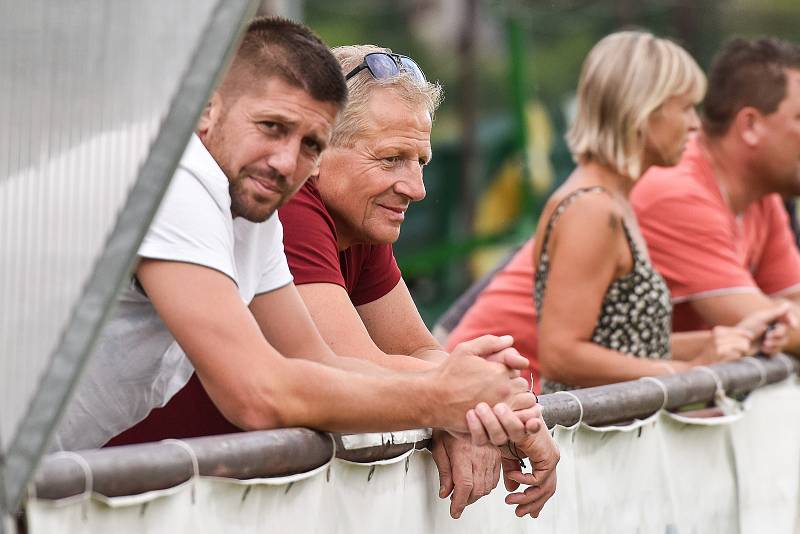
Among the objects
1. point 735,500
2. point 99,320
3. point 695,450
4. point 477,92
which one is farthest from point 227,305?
point 477,92

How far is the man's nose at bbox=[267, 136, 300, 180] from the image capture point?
2653 millimetres

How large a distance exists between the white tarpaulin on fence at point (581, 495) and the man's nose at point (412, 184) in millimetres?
636

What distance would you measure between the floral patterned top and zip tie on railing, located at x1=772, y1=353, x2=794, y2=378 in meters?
0.57

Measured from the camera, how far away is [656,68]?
15.3 feet

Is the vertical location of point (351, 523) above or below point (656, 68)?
below

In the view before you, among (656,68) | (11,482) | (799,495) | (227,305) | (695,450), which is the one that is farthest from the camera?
(656,68)

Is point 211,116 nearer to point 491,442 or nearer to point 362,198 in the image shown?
point 362,198

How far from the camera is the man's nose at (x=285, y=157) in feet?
8.70

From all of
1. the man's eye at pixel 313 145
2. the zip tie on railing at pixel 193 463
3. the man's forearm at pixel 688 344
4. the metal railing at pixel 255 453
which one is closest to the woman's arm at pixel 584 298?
the man's forearm at pixel 688 344

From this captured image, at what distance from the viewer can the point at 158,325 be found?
261 centimetres

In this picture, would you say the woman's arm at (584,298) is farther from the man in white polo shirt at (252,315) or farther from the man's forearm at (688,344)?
the man in white polo shirt at (252,315)

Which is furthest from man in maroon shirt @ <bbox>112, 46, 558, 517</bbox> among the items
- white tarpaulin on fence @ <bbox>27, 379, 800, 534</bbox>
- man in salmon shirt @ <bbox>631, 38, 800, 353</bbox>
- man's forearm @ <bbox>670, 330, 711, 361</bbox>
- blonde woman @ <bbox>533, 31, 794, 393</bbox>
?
man in salmon shirt @ <bbox>631, 38, 800, 353</bbox>

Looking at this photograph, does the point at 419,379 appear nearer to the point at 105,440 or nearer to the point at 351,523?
the point at 351,523

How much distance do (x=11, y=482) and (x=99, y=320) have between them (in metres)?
0.21
